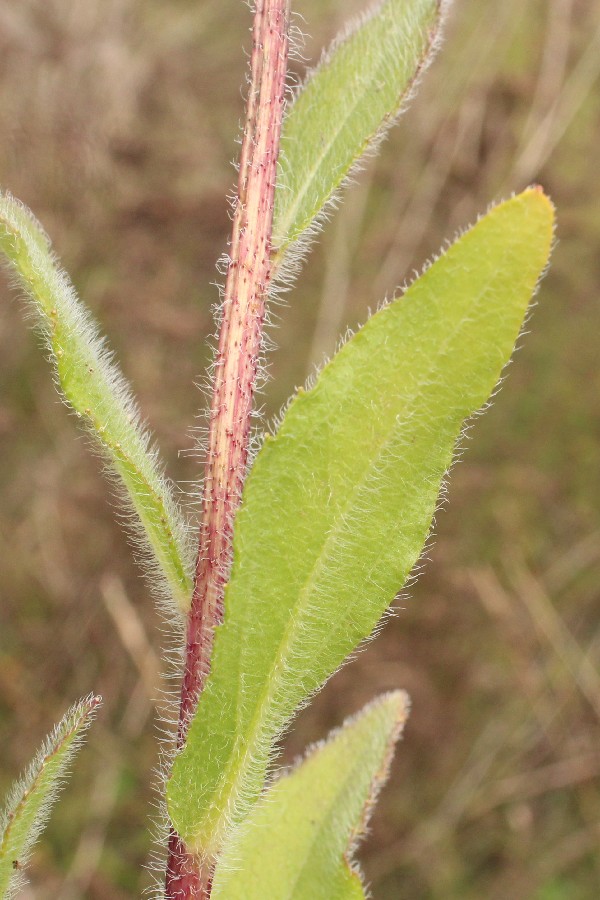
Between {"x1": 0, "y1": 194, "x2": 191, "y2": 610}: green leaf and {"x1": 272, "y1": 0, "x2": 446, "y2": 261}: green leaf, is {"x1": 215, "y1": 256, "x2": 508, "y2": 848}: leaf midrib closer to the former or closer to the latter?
{"x1": 0, "y1": 194, "x2": 191, "y2": 610}: green leaf

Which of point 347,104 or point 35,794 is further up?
point 347,104

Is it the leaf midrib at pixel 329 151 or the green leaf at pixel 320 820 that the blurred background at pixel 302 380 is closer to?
the green leaf at pixel 320 820

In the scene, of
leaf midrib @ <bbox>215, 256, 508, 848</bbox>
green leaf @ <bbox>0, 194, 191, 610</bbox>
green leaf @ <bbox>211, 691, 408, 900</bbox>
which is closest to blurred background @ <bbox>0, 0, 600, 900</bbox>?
green leaf @ <bbox>211, 691, 408, 900</bbox>

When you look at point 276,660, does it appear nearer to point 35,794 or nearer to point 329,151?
point 35,794

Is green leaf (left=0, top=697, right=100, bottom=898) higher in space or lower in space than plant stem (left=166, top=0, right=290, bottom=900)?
lower

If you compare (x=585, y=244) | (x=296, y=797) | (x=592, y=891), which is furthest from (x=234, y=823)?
(x=585, y=244)

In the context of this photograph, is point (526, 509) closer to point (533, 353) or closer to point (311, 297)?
point (533, 353)

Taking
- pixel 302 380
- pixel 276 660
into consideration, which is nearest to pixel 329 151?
pixel 276 660
